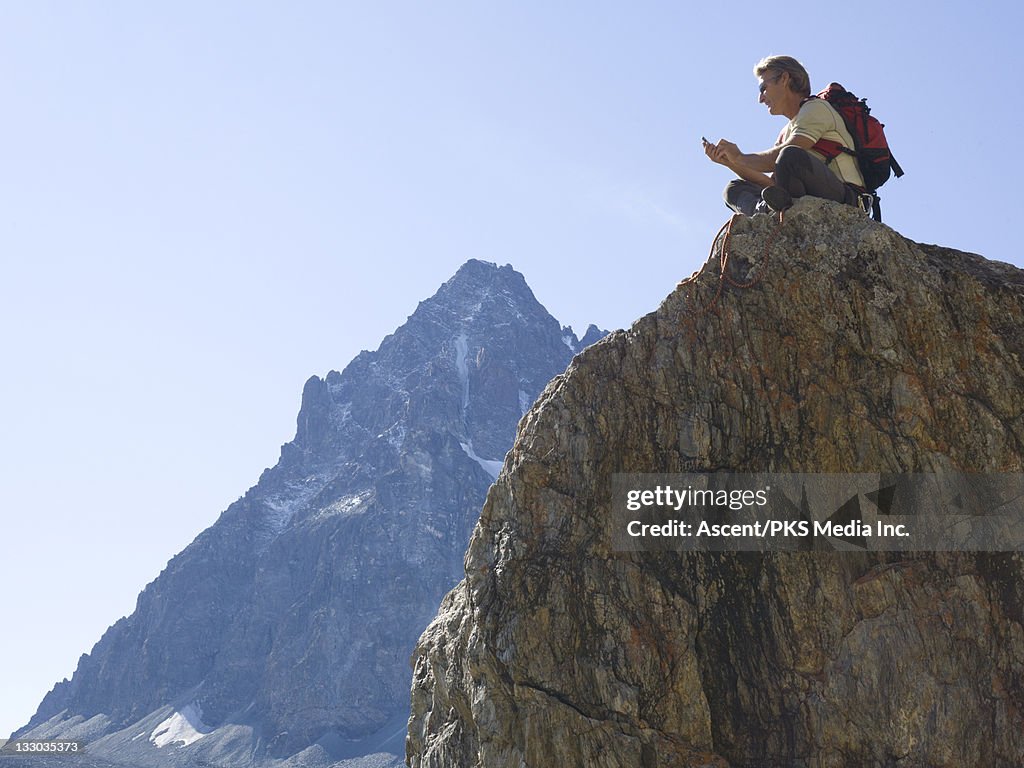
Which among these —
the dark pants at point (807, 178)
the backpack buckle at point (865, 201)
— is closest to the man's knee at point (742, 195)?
the dark pants at point (807, 178)

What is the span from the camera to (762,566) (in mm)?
14781

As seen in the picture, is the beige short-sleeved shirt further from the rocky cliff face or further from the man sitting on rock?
the rocky cliff face

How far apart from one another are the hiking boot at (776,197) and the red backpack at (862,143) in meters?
0.71

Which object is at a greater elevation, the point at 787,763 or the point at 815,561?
the point at 815,561

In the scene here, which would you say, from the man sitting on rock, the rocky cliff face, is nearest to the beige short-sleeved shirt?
the man sitting on rock

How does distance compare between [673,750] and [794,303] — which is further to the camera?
[794,303]

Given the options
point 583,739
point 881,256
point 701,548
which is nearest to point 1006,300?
point 881,256

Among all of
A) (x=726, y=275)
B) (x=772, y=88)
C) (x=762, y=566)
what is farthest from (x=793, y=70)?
(x=762, y=566)

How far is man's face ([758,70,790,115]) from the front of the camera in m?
16.0

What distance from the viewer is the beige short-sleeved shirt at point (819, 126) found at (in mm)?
15492

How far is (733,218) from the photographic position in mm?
16141

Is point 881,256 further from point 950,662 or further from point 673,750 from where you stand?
point 673,750

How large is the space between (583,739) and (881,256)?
23.4 ft

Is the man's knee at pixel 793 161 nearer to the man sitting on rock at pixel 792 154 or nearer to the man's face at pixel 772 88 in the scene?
the man sitting on rock at pixel 792 154
